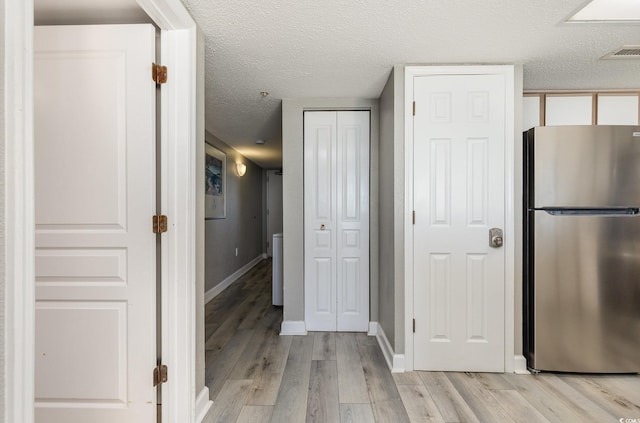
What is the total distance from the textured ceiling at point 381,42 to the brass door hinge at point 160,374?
180 cm

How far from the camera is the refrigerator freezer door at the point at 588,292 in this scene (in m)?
1.88

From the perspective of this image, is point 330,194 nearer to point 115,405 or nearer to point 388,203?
point 388,203

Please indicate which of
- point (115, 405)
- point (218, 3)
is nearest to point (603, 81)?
point (218, 3)

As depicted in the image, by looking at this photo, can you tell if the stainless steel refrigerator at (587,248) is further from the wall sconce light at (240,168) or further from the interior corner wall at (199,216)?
the wall sconce light at (240,168)

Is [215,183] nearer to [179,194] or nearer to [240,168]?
[240,168]

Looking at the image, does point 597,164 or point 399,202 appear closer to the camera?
point 597,164

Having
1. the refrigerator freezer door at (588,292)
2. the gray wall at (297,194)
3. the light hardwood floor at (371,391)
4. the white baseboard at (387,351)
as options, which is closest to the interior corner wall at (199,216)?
the light hardwood floor at (371,391)

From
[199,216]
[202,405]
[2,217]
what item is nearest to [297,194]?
[199,216]

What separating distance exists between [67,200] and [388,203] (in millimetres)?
1937

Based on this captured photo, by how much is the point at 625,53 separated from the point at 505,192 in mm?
1160

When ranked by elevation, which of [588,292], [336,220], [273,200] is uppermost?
[273,200]

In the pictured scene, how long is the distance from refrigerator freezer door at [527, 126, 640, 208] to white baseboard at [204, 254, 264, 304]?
3719mm

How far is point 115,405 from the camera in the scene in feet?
4.49

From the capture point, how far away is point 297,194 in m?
2.68
